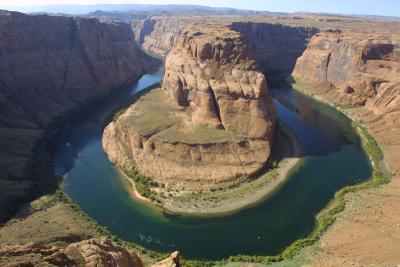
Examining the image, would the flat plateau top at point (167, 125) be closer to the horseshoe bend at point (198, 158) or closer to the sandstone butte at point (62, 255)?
the horseshoe bend at point (198, 158)

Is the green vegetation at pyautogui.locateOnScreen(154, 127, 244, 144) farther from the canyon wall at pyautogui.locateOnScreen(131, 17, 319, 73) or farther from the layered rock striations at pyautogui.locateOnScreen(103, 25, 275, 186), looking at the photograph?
the canyon wall at pyautogui.locateOnScreen(131, 17, 319, 73)

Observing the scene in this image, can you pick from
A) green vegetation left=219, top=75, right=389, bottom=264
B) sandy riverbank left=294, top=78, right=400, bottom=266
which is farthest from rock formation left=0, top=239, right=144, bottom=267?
sandy riverbank left=294, top=78, right=400, bottom=266

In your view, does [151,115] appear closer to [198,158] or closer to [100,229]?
[198,158]

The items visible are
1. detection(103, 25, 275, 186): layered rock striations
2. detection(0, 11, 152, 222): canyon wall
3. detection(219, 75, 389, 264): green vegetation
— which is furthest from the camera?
detection(0, 11, 152, 222): canyon wall

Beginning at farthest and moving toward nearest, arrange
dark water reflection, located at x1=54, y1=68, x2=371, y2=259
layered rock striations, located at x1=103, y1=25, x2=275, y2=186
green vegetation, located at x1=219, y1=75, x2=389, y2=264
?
1. layered rock striations, located at x1=103, y1=25, x2=275, y2=186
2. dark water reflection, located at x1=54, y1=68, x2=371, y2=259
3. green vegetation, located at x1=219, y1=75, x2=389, y2=264

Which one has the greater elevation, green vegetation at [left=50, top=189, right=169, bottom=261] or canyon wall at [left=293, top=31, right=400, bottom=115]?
canyon wall at [left=293, top=31, right=400, bottom=115]

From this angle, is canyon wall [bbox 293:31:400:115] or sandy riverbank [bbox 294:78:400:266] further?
canyon wall [bbox 293:31:400:115]

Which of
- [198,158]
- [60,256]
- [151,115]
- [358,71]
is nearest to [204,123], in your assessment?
[198,158]

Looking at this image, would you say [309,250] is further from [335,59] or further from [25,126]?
[335,59]

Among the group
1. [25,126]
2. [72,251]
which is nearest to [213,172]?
[72,251]
